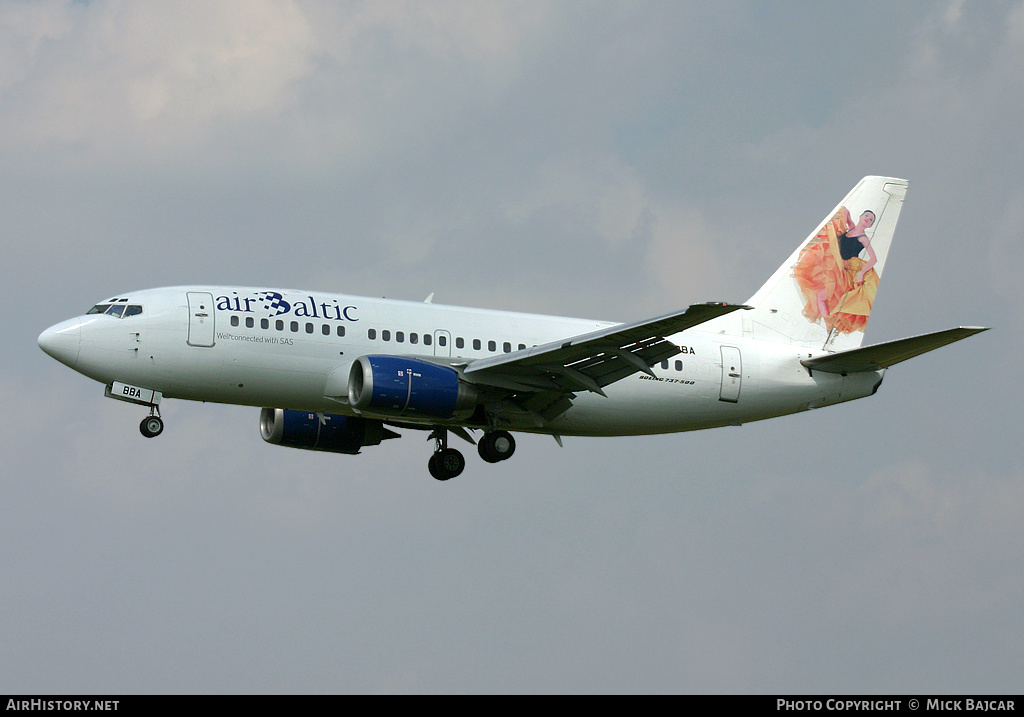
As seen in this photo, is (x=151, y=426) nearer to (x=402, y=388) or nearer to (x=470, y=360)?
(x=402, y=388)

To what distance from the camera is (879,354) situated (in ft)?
138

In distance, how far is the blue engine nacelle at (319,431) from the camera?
44.7 meters

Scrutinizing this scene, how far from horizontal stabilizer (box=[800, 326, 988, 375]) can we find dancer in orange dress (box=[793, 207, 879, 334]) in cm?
281

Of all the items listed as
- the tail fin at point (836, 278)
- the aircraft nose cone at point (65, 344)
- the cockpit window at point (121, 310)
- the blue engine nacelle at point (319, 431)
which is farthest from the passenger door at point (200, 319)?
the tail fin at point (836, 278)

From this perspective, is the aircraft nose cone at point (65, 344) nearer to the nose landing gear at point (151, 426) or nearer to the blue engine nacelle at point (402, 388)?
the nose landing gear at point (151, 426)

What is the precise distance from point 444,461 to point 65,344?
12.2 meters

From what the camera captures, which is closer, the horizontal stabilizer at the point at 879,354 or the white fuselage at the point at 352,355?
the white fuselage at the point at 352,355

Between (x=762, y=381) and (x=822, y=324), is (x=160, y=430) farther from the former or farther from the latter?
(x=822, y=324)

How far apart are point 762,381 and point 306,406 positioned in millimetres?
14328

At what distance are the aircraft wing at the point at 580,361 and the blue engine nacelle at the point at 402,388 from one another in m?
1.07

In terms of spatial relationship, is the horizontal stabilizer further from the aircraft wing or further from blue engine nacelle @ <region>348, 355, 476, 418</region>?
blue engine nacelle @ <region>348, 355, 476, 418</region>

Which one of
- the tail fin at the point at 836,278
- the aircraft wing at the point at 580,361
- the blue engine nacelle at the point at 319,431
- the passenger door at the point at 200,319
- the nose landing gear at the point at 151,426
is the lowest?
the nose landing gear at the point at 151,426

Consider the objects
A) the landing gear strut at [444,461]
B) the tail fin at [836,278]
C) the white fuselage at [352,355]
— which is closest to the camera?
the white fuselage at [352,355]
